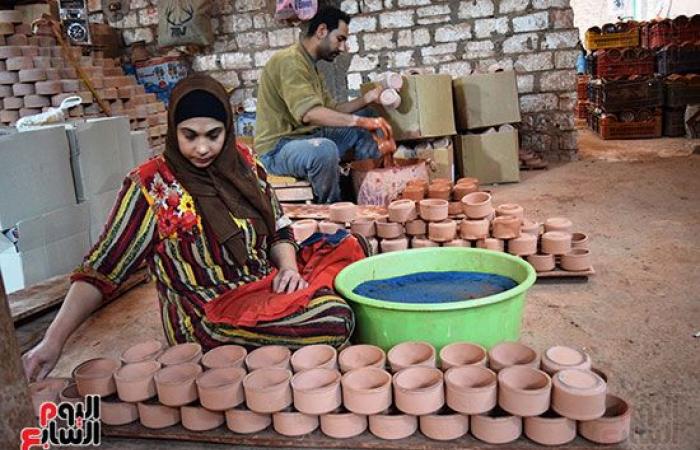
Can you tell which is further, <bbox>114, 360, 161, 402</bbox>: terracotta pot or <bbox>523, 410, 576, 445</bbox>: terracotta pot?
<bbox>114, 360, 161, 402</bbox>: terracotta pot

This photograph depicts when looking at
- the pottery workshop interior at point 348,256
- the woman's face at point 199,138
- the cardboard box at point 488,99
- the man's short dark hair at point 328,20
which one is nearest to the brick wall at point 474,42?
the pottery workshop interior at point 348,256

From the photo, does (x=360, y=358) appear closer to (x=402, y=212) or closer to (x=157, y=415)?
(x=157, y=415)

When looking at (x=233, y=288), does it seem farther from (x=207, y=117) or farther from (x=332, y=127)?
(x=332, y=127)

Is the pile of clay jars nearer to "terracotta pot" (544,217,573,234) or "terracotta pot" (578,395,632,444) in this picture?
"terracotta pot" (578,395,632,444)

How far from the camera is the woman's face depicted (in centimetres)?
196

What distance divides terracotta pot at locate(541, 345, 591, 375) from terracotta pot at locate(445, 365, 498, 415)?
17 cm

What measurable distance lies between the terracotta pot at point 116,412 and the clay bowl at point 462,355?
0.91m

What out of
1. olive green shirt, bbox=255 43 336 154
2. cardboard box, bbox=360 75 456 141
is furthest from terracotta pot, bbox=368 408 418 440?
cardboard box, bbox=360 75 456 141

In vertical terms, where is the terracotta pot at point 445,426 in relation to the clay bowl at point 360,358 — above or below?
below

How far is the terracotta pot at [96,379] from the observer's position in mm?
1785

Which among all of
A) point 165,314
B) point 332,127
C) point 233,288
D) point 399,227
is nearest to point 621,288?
point 399,227

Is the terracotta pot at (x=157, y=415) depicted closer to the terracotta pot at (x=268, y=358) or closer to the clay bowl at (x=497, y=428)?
the terracotta pot at (x=268, y=358)

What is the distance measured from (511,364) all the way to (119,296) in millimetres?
2215

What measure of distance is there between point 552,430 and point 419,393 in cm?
34
